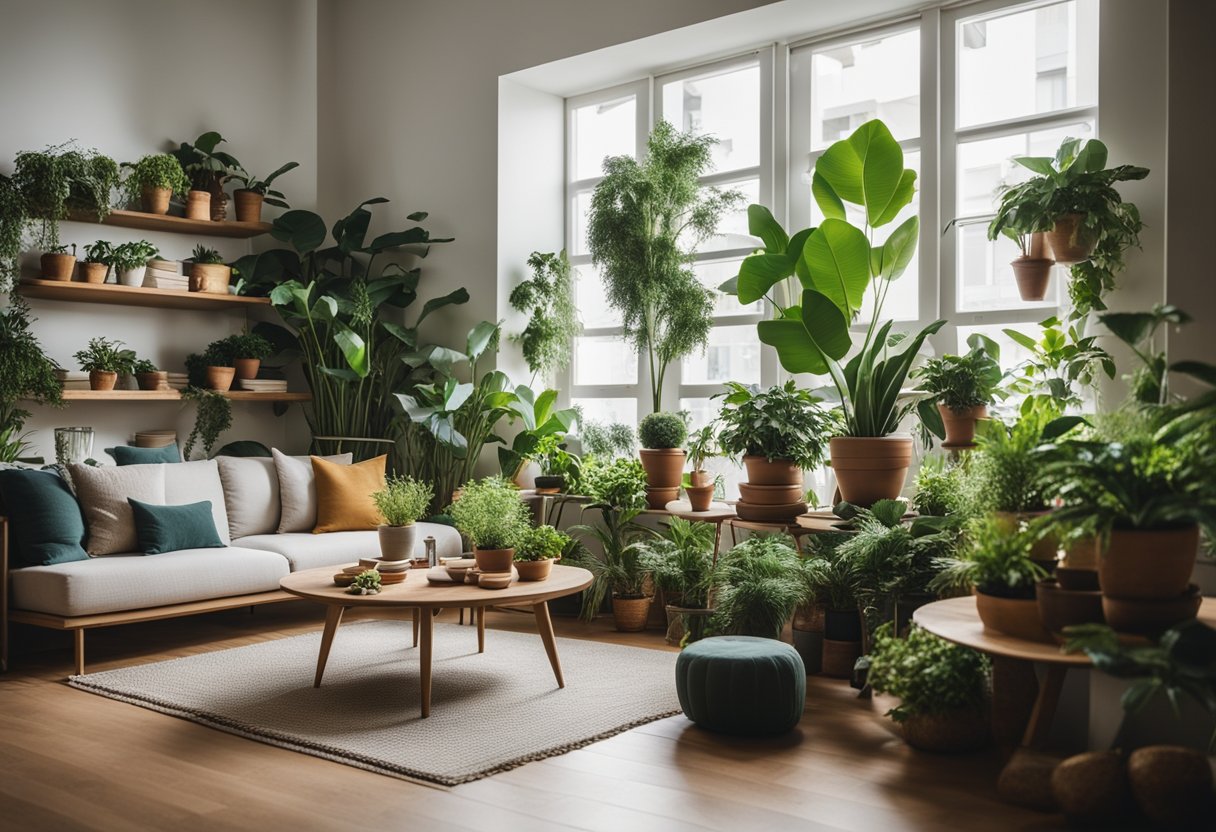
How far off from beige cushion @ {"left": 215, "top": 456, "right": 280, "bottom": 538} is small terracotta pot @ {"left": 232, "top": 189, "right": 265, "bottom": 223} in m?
1.77

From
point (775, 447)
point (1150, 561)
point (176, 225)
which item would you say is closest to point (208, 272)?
point (176, 225)

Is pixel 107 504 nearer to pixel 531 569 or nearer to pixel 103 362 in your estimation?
pixel 103 362

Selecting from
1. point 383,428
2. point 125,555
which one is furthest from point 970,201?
point 125,555

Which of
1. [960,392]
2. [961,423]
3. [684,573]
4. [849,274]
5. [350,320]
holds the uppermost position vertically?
[849,274]

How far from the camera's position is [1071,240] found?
4.33 metres

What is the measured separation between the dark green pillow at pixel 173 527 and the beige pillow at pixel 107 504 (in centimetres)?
4

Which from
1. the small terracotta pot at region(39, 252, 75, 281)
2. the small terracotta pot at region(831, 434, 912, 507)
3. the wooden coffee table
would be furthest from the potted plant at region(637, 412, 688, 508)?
the small terracotta pot at region(39, 252, 75, 281)

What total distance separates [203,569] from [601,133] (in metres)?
3.63

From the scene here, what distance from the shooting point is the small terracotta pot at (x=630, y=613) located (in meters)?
5.45

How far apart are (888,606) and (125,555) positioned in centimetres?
342

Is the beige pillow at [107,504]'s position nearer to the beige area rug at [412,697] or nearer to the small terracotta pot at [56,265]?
the beige area rug at [412,697]

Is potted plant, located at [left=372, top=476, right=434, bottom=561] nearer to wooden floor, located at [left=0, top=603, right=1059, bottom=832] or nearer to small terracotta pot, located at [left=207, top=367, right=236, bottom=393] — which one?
wooden floor, located at [left=0, top=603, right=1059, bottom=832]

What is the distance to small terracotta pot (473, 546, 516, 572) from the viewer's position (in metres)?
4.15

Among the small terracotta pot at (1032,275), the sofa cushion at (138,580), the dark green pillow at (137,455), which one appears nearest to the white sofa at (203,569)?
the sofa cushion at (138,580)
